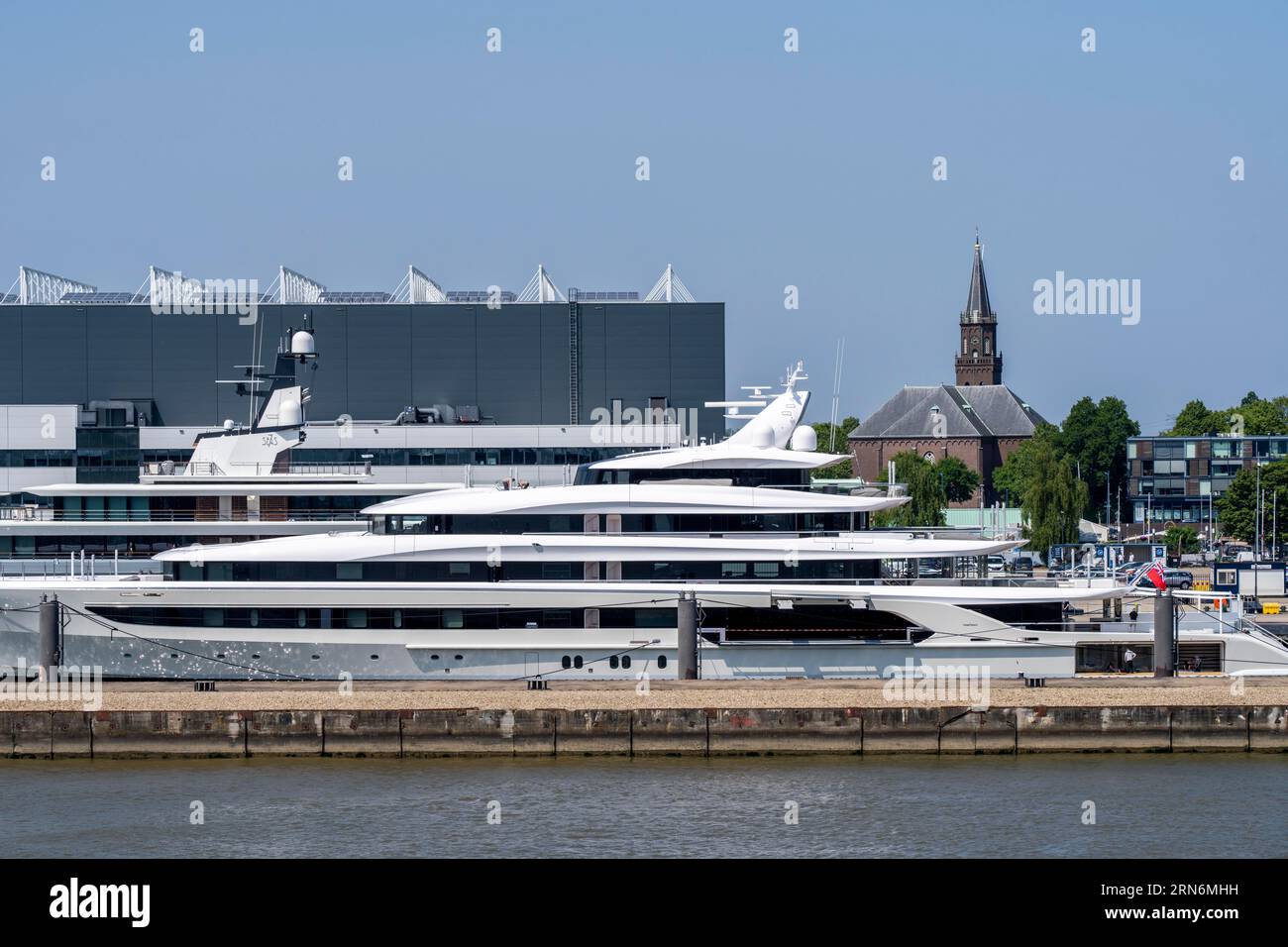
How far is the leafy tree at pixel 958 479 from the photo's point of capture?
133 m

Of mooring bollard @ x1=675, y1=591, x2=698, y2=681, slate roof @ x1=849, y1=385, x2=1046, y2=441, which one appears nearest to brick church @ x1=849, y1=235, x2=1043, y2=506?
slate roof @ x1=849, y1=385, x2=1046, y2=441

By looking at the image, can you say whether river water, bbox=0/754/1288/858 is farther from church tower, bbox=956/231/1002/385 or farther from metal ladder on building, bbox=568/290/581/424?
church tower, bbox=956/231/1002/385

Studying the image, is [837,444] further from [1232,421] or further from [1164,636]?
[1164,636]

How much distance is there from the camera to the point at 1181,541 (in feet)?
324

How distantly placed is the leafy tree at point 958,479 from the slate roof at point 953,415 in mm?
9974

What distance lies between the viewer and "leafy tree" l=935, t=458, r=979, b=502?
13300 cm

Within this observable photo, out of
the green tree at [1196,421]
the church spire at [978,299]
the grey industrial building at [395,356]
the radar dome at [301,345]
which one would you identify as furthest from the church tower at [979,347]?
the radar dome at [301,345]

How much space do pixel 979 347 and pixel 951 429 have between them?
28736mm

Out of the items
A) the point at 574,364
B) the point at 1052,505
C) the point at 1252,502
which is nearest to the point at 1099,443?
the point at 1252,502

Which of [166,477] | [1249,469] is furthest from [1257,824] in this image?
[1249,469]

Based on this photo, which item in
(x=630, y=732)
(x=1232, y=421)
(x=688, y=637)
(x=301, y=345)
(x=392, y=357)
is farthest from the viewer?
(x=1232, y=421)

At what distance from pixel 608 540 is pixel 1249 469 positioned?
271 ft
